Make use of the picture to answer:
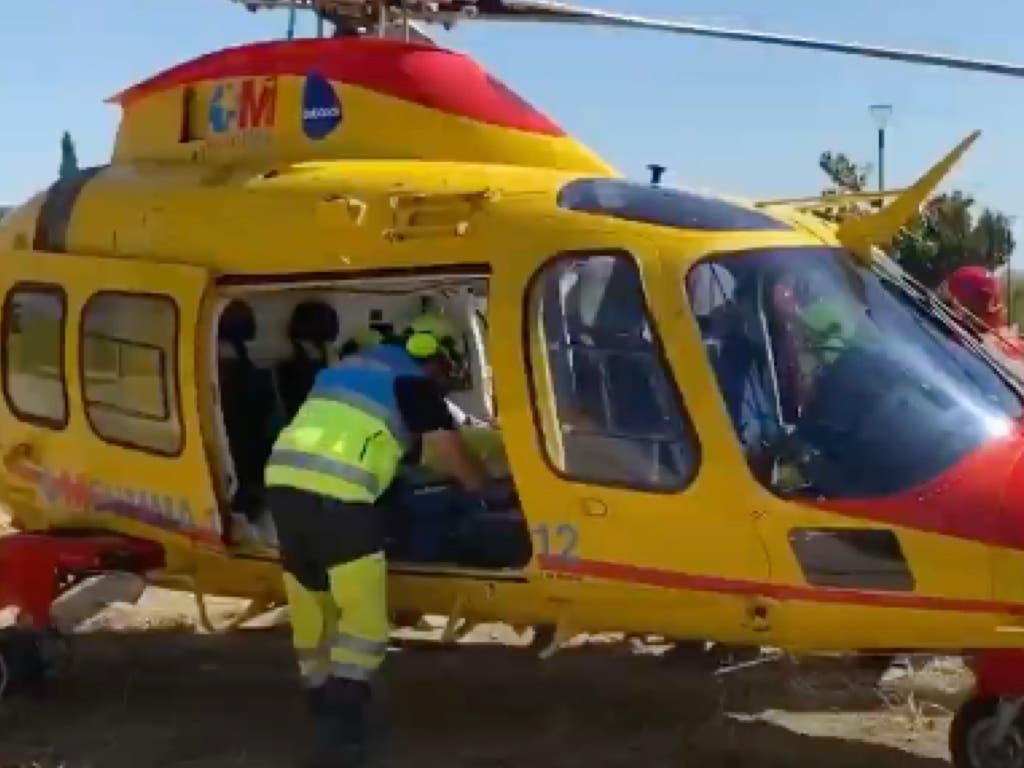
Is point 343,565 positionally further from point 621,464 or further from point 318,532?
point 621,464

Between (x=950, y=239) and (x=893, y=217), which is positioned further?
(x=950, y=239)

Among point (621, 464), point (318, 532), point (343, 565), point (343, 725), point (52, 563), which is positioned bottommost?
point (343, 725)

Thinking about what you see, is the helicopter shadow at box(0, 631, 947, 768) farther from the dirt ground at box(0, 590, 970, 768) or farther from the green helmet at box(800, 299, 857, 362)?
the green helmet at box(800, 299, 857, 362)

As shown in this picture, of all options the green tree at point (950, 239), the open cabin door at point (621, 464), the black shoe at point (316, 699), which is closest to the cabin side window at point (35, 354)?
the black shoe at point (316, 699)

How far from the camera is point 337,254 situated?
251 inches

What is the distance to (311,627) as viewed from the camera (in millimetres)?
6246

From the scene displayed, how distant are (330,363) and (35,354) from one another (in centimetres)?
133

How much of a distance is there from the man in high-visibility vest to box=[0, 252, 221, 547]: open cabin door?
73cm

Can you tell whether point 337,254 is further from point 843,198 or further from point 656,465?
point 843,198

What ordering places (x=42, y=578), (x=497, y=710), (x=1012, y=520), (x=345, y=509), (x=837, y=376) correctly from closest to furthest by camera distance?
(x=1012, y=520) < (x=837, y=376) < (x=345, y=509) < (x=42, y=578) < (x=497, y=710)

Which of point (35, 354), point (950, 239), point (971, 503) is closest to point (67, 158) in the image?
point (35, 354)

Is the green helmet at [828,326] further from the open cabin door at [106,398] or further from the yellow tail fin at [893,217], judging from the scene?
the open cabin door at [106,398]

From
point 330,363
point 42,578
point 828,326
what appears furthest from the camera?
point 330,363

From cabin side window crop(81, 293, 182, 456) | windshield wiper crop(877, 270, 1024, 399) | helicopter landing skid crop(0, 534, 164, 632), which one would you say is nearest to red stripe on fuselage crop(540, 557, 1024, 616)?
windshield wiper crop(877, 270, 1024, 399)
